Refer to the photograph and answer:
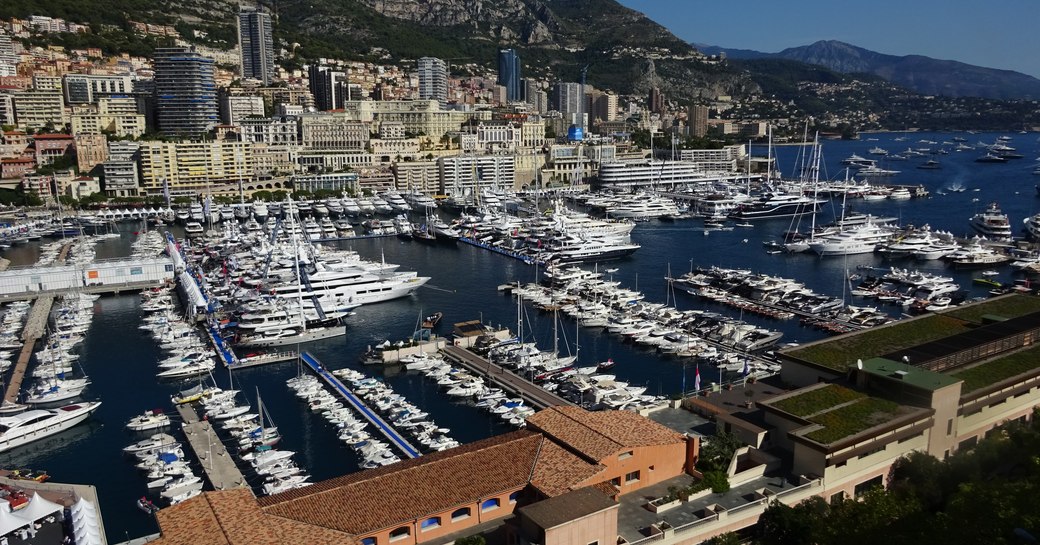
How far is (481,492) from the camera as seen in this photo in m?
12.1

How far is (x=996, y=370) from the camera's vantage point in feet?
53.1

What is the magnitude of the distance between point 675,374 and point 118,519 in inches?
641

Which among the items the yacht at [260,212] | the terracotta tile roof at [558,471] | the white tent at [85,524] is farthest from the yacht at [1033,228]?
the yacht at [260,212]

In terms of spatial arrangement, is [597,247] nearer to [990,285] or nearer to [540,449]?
[990,285]

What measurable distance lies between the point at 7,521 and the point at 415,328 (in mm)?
17637

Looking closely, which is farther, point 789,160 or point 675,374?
point 789,160

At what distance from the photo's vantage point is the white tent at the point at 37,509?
49.3 feet

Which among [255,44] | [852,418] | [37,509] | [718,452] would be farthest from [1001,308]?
[255,44]

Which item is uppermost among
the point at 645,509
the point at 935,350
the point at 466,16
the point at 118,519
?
the point at 466,16

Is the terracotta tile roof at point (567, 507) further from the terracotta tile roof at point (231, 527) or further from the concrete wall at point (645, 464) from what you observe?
the terracotta tile roof at point (231, 527)

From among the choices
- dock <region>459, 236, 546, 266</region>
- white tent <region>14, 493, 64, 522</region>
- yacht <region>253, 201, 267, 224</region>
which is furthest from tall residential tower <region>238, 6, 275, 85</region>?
white tent <region>14, 493, 64, 522</region>

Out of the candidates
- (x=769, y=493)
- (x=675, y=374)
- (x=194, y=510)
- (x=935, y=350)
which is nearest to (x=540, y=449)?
(x=769, y=493)

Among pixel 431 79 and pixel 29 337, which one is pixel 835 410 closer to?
pixel 29 337

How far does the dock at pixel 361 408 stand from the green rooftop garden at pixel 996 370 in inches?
470
